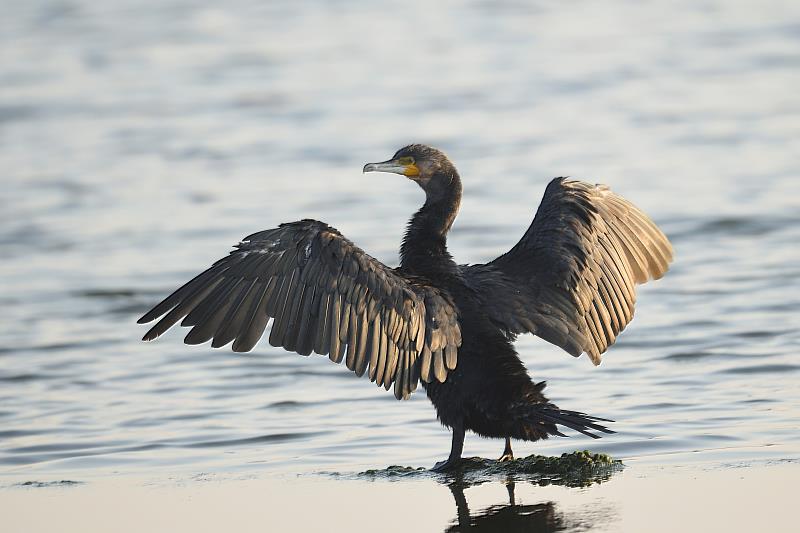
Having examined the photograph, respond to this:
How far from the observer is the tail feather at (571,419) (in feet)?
21.6

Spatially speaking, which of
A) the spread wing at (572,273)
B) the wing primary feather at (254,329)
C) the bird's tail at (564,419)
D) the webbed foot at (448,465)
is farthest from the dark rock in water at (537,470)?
the wing primary feather at (254,329)

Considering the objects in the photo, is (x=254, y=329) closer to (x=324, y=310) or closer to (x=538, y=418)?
(x=324, y=310)

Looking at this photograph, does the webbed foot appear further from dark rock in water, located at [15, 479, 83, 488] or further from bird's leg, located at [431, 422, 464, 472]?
dark rock in water, located at [15, 479, 83, 488]

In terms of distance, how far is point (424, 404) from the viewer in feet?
28.2

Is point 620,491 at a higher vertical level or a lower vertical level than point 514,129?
lower

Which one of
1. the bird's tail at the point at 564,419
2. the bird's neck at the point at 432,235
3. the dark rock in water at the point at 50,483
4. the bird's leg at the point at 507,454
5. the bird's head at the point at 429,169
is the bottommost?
the dark rock in water at the point at 50,483

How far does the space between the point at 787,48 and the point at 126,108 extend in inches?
324

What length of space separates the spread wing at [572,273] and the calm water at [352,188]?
600 millimetres

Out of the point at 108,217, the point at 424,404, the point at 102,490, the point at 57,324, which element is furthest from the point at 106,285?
the point at 102,490

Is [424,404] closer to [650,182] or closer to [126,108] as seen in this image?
[650,182]

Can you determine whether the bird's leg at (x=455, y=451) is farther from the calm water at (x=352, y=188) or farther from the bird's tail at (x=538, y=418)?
the calm water at (x=352, y=188)

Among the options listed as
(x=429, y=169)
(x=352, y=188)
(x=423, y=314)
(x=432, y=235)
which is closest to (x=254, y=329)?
(x=423, y=314)

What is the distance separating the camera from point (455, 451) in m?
6.98

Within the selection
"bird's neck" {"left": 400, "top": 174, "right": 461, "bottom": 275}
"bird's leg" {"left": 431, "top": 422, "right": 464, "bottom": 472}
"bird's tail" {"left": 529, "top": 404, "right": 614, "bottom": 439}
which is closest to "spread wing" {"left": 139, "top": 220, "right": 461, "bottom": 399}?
"bird's leg" {"left": 431, "top": 422, "right": 464, "bottom": 472}
